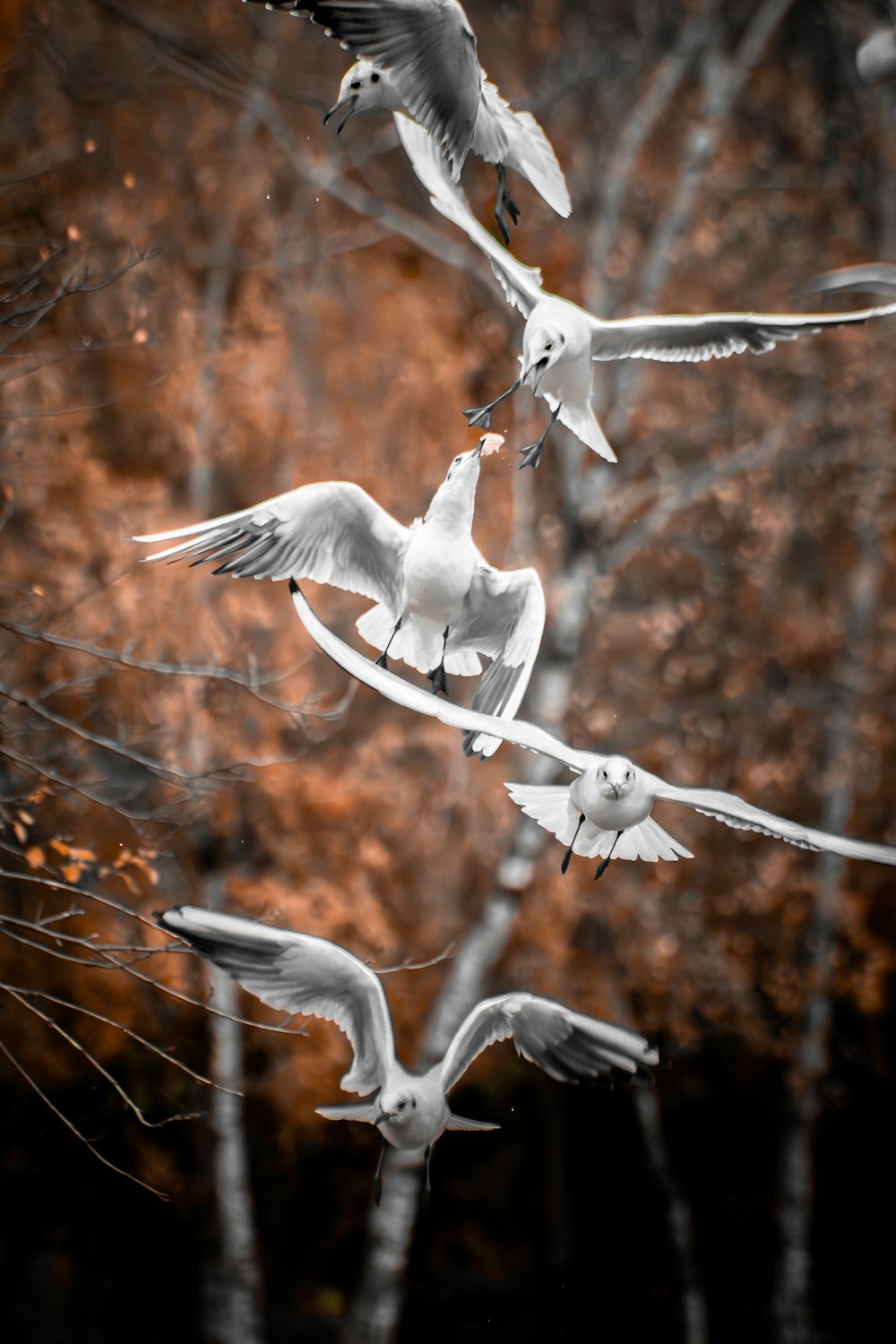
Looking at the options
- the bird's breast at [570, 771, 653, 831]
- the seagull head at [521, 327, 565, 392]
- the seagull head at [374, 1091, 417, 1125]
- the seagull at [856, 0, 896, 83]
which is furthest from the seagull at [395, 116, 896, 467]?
the seagull head at [374, 1091, 417, 1125]

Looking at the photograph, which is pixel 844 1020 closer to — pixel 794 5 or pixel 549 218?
pixel 549 218

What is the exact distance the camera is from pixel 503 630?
1552 mm

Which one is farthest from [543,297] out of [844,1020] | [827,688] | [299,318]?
[844,1020]

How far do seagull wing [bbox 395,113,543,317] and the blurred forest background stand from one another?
1.20m

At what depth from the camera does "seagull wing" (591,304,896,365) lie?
4.67 feet

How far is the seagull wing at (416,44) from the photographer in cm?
133

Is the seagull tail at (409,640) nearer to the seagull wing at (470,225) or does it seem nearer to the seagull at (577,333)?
the seagull at (577,333)

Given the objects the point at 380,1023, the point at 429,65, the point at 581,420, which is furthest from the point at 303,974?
the point at 429,65

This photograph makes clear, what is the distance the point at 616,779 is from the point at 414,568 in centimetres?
32

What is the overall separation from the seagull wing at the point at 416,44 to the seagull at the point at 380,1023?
0.94 meters

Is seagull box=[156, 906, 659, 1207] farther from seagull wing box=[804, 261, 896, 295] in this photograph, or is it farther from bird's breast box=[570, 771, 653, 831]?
seagull wing box=[804, 261, 896, 295]

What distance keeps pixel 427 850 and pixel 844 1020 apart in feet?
3.24

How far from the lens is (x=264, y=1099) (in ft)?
8.77

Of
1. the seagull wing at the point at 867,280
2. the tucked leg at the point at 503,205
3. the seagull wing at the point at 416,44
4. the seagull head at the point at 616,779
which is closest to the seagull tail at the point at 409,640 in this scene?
the seagull head at the point at 616,779
